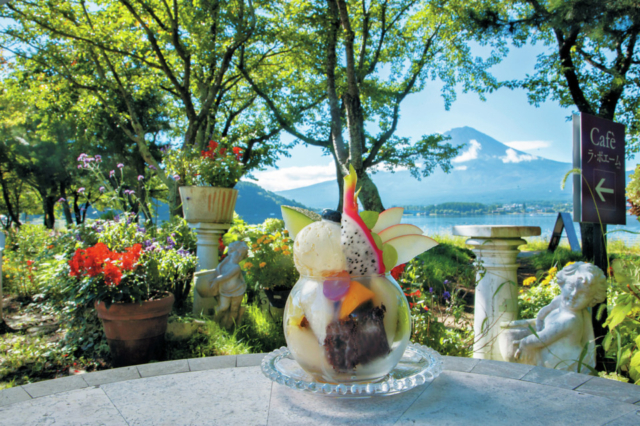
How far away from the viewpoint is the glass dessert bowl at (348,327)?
907 mm

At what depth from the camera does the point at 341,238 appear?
951mm

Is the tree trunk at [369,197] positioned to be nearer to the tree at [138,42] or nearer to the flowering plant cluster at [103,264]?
the tree at [138,42]

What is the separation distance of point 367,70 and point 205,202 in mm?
8091

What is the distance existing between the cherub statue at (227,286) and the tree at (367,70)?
5.00 metres

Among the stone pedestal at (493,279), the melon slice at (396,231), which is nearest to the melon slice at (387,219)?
the melon slice at (396,231)

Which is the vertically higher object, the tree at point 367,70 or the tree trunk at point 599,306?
the tree at point 367,70

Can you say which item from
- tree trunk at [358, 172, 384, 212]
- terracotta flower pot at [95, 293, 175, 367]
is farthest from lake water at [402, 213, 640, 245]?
terracotta flower pot at [95, 293, 175, 367]

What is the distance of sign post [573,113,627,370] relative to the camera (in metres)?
3.09

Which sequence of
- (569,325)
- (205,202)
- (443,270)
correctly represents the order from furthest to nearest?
(443,270) → (205,202) → (569,325)

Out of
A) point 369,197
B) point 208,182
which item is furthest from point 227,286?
point 369,197

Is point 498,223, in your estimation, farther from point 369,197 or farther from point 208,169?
point 369,197

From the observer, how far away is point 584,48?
376 inches

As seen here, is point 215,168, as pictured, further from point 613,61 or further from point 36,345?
point 613,61

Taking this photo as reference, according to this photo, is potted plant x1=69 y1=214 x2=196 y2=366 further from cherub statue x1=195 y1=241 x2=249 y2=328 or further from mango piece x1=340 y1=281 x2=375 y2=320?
mango piece x1=340 y1=281 x2=375 y2=320
